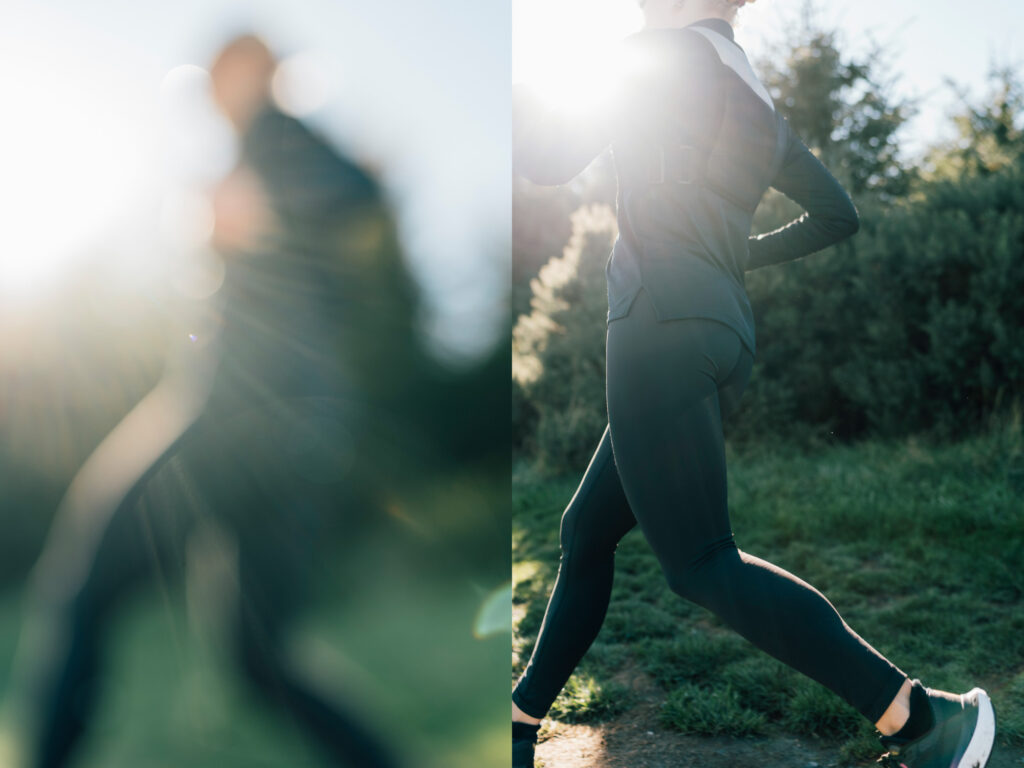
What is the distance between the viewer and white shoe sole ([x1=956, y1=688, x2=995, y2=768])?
158 cm

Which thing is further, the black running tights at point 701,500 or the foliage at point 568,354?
the foliage at point 568,354

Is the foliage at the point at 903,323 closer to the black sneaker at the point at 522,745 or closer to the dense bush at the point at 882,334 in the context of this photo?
the dense bush at the point at 882,334

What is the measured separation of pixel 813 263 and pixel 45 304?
Answer: 5485 millimetres

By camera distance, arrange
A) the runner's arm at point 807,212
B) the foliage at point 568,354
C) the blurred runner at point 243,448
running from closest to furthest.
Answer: the blurred runner at point 243,448 < the runner's arm at point 807,212 < the foliage at point 568,354

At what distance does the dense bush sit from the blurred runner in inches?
140

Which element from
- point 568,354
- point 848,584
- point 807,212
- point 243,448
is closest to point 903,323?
point 568,354

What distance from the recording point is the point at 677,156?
159 centimetres

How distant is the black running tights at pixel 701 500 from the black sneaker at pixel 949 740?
0.32 ft

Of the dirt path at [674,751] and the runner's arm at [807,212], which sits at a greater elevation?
the runner's arm at [807,212]

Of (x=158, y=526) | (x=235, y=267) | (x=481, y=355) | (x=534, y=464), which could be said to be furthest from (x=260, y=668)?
(x=534, y=464)

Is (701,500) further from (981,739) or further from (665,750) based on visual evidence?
(665,750)

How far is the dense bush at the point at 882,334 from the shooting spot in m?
5.89

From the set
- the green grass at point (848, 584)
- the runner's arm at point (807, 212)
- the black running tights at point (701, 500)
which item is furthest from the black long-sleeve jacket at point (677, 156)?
the green grass at point (848, 584)

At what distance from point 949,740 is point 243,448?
1.98 meters
